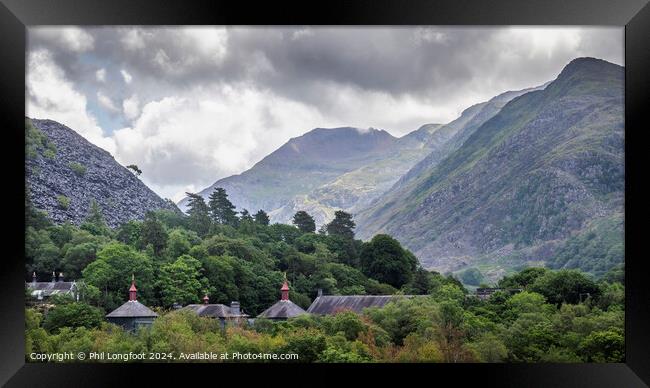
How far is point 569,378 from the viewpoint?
673 centimetres

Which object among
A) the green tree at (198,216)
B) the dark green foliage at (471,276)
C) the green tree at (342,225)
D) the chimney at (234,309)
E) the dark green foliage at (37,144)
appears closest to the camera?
the chimney at (234,309)

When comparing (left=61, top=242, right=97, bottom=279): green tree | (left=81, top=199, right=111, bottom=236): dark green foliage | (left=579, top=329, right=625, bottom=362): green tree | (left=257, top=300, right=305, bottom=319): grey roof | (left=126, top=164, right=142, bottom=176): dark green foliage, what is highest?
(left=126, top=164, right=142, bottom=176): dark green foliage

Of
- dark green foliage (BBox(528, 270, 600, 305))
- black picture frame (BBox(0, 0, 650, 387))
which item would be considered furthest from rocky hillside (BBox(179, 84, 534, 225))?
black picture frame (BBox(0, 0, 650, 387))

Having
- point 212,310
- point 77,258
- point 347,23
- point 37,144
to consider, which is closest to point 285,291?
point 212,310

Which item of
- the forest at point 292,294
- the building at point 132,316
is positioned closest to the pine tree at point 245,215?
the forest at point 292,294

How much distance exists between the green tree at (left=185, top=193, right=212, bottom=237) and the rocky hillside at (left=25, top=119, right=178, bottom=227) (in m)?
0.62

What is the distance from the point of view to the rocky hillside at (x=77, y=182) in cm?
1867

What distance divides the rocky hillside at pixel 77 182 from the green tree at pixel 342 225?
453 cm

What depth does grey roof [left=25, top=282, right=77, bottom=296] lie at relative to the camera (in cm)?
1437

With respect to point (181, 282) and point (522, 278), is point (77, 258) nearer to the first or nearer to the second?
point (181, 282)

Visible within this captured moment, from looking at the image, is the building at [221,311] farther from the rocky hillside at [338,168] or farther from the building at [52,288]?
the rocky hillside at [338,168]

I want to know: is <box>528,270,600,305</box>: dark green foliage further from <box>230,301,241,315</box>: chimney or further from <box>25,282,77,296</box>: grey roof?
<box>25,282,77,296</box>: grey roof

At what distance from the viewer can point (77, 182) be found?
20.8 meters

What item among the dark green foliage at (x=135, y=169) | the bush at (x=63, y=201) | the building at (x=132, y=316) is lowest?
the building at (x=132, y=316)
